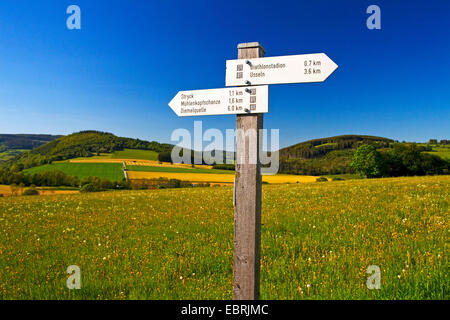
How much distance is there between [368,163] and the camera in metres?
60.8

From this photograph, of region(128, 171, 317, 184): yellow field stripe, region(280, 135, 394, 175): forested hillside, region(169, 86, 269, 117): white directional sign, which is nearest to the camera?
region(169, 86, 269, 117): white directional sign

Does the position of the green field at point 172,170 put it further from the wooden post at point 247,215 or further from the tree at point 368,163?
the wooden post at point 247,215

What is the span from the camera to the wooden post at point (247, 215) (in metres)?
3.31

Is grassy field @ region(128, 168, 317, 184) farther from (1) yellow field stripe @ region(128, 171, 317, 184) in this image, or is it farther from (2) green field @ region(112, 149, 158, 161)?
(2) green field @ region(112, 149, 158, 161)

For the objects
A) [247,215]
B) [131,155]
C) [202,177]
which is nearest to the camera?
[247,215]

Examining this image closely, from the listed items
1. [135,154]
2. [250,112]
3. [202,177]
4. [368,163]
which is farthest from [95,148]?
[250,112]

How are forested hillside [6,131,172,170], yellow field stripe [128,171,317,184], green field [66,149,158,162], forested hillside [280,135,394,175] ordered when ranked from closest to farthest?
yellow field stripe [128,171,317,184] → forested hillside [280,135,394,175] → green field [66,149,158,162] → forested hillside [6,131,172,170]

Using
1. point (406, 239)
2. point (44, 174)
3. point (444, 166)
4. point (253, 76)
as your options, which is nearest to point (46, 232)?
point (253, 76)

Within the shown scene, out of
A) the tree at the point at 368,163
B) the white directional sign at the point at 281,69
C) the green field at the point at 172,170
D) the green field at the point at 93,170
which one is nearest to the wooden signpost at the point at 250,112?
the white directional sign at the point at 281,69

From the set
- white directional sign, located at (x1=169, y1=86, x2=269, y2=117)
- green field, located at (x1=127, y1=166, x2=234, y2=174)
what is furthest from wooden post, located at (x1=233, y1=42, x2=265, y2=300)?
A: green field, located at (x1=127, y1=166, x2=234, y2=174)

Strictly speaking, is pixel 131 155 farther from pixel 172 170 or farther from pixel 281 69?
pixel 281 69

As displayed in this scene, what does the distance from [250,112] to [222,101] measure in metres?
0.46

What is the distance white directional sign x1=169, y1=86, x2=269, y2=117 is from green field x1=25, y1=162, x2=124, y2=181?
202 feet

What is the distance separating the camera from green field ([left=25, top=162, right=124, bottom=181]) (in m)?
64.5
